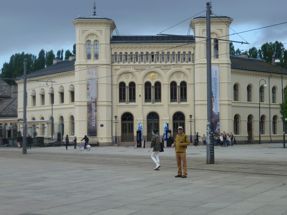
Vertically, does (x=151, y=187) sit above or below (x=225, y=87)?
below

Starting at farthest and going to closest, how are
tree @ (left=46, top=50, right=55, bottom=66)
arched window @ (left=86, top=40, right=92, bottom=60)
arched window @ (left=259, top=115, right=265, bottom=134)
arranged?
tree @ (left=46, top=50, right=55, bottom=66) → arched window @ (left=259, top=115, right=265, bottom=134) → arched window @ (left=86, top=40, right=92, bottom=60)

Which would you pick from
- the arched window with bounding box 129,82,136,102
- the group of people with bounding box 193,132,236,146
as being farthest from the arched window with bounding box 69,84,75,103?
the group of people with bounding box 193,132,236,146

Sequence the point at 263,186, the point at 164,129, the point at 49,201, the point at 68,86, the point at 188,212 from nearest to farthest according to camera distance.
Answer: the point at 188,212 < the point at 49,201 < the point at 263,186 < the point at 164,129 < the point at 68,86

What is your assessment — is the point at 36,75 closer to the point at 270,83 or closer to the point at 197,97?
the point at 197,97

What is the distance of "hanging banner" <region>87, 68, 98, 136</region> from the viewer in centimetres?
7075

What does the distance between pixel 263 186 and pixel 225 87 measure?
56296mm

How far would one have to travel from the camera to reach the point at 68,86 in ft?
252

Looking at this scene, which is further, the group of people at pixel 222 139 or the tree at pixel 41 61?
the tree at pixel 41 61

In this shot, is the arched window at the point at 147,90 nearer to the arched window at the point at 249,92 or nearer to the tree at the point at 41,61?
the arched window at the point at 249,92

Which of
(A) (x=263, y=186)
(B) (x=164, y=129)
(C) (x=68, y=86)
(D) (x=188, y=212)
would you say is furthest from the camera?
(C) (x=68, y=86)

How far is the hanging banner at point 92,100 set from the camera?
70.8m

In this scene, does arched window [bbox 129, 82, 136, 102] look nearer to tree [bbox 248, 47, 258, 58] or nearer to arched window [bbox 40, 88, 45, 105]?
arched window [bbox 40, 88, 45, 105]

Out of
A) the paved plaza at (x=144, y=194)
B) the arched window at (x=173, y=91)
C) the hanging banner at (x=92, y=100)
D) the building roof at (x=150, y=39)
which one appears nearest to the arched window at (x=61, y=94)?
the hanging banner at (x=92, y=100)

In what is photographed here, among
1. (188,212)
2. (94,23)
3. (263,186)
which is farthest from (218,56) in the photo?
(188,212)
